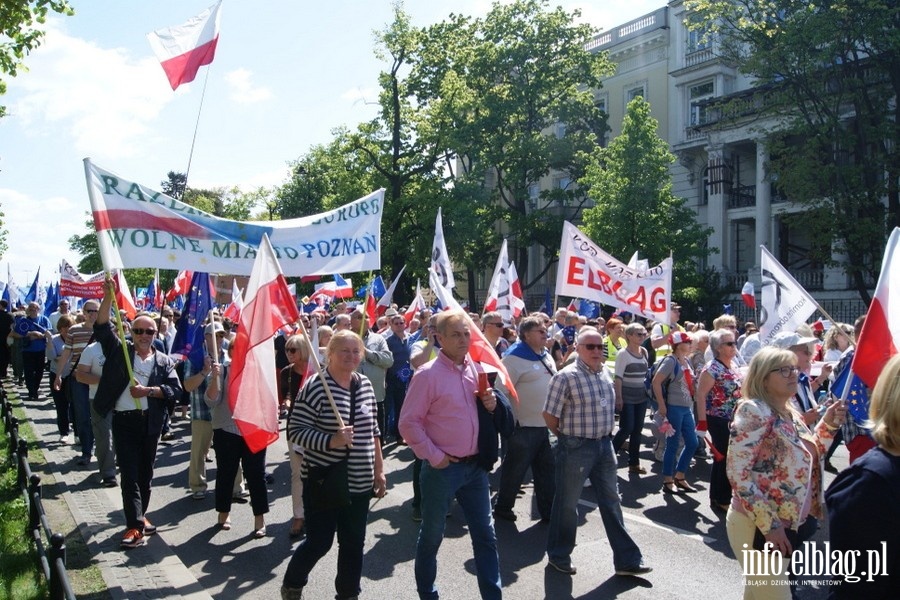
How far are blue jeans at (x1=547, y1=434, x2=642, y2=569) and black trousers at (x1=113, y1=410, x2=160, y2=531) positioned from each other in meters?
3.54

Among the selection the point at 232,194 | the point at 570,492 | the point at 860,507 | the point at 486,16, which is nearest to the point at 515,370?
the point at 570,492

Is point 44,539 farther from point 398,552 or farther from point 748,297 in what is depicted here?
point 748,297

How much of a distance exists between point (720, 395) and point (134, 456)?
552cm

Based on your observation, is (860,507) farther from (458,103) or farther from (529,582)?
(458,103)

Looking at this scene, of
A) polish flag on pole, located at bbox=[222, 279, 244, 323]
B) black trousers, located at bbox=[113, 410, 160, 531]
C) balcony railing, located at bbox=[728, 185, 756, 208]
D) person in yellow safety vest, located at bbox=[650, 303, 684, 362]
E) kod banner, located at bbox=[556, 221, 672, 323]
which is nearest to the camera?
black trousers, located at bbox=[113, 410, 160, 531]

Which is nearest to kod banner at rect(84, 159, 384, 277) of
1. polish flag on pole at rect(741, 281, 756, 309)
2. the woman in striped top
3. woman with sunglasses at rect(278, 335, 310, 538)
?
woman with sunglasses at rect(278, 335, 310, 538)

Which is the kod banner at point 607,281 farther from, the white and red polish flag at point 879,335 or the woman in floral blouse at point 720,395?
the white and red polish flag at point 879,335

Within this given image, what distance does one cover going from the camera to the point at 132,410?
6820 mm

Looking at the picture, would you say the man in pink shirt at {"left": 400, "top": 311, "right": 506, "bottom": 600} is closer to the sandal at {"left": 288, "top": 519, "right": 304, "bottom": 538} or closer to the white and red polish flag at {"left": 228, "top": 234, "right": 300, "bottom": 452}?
the white and red polish flag at {"left": 228, "top": 234, "right": 300, "bottom": 452}

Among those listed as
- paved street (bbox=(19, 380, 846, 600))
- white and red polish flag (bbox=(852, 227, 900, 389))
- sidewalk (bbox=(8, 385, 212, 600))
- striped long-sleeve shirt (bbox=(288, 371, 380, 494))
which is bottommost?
paved street (bbox=(19, 380, 846, 600))

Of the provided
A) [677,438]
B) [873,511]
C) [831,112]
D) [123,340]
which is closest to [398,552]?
[123,340]

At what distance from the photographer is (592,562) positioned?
20.9 feet

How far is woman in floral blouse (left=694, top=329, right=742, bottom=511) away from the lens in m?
7.61

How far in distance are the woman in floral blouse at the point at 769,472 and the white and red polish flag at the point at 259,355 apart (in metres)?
3.03
